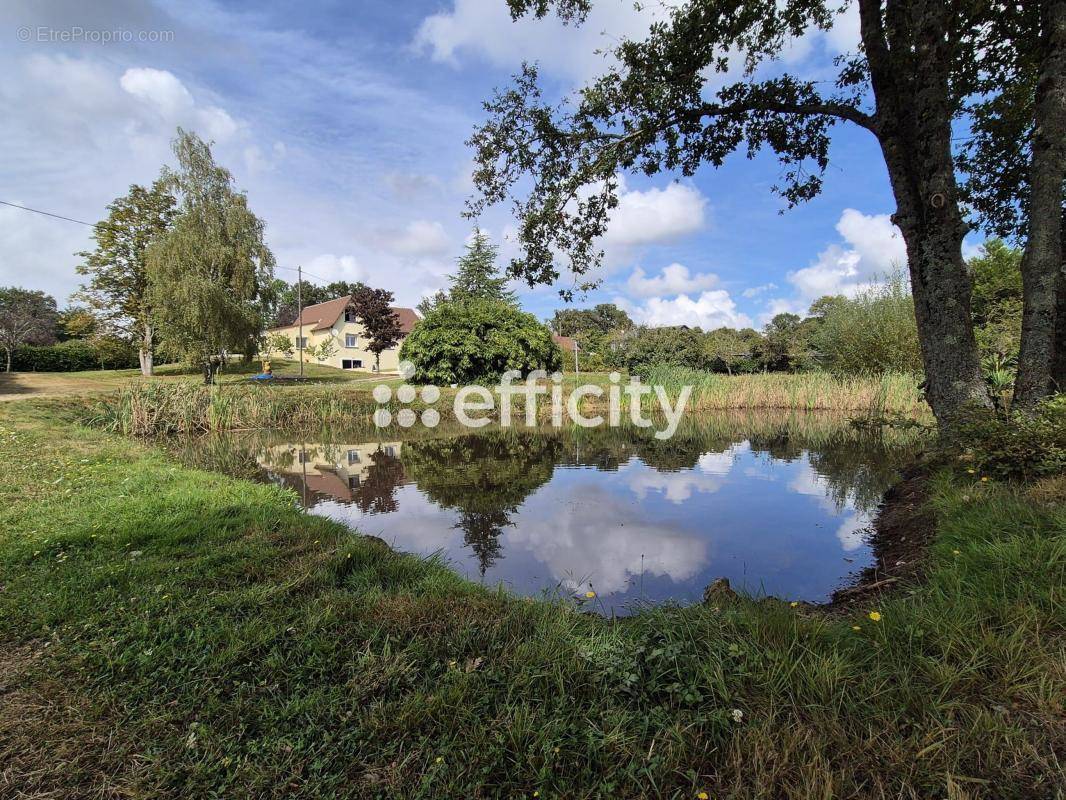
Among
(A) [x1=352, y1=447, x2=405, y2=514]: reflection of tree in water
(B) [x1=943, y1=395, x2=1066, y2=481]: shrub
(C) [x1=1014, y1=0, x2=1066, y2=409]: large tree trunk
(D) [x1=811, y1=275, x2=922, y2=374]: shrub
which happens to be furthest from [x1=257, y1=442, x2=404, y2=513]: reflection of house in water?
(D) [x1=811, y1=275, x2=922, y2=374]: shrub

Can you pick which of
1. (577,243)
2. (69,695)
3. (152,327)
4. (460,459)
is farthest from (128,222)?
(69,695)

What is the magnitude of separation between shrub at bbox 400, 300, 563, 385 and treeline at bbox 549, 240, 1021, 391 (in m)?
6.63

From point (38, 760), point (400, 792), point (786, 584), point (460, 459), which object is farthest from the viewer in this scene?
point (460, 459)

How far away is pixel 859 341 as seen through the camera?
20.1 m

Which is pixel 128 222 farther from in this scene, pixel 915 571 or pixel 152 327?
pixel 915 571

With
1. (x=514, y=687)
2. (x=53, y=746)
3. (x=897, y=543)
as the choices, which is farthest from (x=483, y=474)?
(x=53, y=746)

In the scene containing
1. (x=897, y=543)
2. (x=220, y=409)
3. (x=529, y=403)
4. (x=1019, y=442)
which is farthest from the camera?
(x=529, y=403)

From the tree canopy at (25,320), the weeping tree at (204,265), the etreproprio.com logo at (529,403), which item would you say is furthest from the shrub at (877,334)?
the tree canopy at (25,320)

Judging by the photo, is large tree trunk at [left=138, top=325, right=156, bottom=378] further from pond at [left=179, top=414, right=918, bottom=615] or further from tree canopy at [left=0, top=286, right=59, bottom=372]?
pond at [left=179, top=414, right=918, bottom=615]

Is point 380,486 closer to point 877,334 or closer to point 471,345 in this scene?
point 471,345

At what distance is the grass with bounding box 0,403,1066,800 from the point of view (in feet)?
5.41

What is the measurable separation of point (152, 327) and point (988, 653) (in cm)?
3541

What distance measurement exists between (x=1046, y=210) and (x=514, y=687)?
20.5 feet

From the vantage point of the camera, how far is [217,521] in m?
4.42
